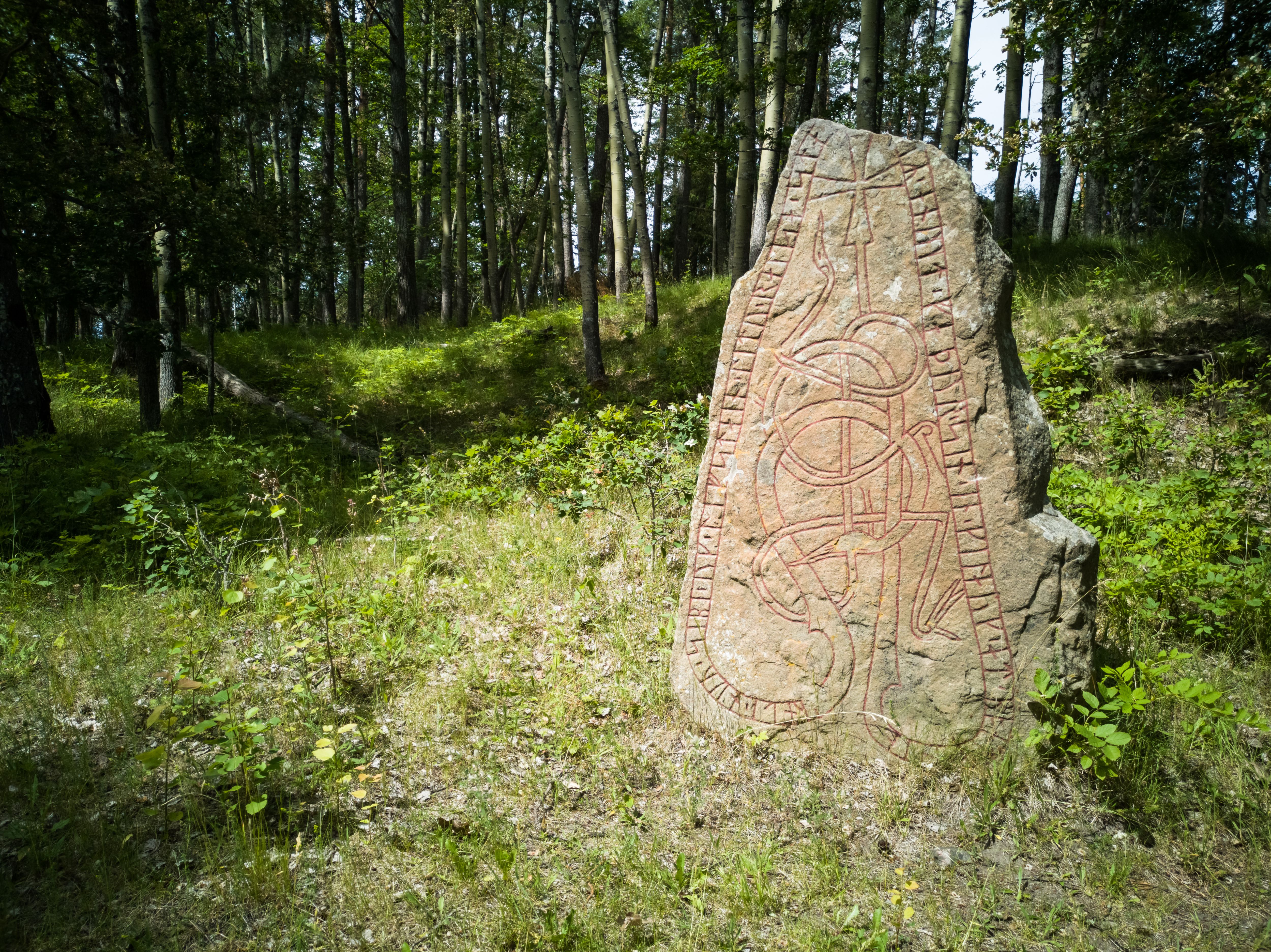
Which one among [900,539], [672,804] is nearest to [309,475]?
[672,804]

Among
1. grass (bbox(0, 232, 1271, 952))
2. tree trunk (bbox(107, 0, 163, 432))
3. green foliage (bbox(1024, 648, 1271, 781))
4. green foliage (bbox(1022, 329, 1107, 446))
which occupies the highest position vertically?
tree trunk (bbox(107, 0, 163, 432))

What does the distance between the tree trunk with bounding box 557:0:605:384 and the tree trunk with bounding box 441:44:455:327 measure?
6.09 meters

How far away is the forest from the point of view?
236 centimetres

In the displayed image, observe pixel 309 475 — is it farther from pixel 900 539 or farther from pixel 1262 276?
pixel 1262 276

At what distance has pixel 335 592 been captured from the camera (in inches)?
165

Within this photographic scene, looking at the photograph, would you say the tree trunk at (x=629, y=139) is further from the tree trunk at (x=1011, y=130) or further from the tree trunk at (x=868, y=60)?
the tree trunk at (x=1011, y=130)

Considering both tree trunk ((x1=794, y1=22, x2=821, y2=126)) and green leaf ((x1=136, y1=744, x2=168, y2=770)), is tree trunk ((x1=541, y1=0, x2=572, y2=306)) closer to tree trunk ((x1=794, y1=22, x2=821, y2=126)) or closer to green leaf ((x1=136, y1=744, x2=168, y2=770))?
tree trunk ((x1=794, y1=22, x2=821, y2=126))

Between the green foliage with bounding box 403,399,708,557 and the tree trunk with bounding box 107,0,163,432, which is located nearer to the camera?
the green foliage with bounding box 403,399,708,557

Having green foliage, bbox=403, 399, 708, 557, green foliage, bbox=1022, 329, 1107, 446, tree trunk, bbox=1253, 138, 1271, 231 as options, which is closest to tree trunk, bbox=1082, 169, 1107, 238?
tree trunk, bbox=1253, 138, 1271, 231

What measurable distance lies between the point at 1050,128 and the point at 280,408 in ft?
27.2

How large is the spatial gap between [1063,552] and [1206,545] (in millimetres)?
1482

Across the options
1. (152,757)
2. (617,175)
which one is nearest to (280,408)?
(617,175)

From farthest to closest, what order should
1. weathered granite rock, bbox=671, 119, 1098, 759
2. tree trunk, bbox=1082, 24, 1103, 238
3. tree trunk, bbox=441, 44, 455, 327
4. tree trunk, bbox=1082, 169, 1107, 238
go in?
tree trunk, bbox=441, 44, 455, 327 < tree trunk, bbox=1082, 169, 1107, 238 < tree trunk, bbox=1082, 24, 1103, 238 < weathered granite rock, bbox=671, 119, 1098, 759

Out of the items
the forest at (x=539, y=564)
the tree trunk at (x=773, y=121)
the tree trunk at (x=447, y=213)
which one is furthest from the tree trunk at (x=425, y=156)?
the tree trunk at (x=773, y=121)
